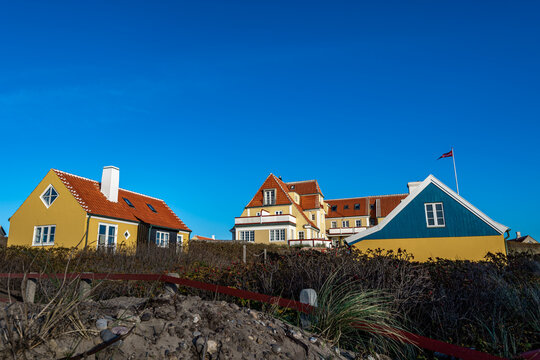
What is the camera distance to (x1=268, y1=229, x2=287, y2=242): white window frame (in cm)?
4312

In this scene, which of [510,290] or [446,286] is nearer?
[510,290]

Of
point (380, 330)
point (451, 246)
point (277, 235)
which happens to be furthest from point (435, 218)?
point (277, 235)

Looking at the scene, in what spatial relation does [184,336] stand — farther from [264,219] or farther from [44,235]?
[264,219]

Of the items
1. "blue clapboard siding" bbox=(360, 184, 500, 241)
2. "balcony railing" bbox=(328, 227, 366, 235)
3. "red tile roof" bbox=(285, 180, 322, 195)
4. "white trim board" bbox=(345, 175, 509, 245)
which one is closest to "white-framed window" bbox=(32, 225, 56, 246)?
"white trim board" bbox=(345, 175, 509, 245)

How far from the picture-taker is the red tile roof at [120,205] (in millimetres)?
24125

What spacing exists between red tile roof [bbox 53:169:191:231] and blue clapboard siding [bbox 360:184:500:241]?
52.3ft

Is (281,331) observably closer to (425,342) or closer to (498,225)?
(425,342)

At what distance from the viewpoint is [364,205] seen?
5916 centimetres

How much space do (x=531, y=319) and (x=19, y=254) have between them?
48.0 ft

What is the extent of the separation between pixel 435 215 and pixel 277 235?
2572 cm

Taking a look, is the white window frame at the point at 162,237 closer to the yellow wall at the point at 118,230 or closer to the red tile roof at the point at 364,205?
the yellow wall at the point at 118,230

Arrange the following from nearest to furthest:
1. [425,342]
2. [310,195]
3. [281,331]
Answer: [425,342] → [281,331] → [310,195]

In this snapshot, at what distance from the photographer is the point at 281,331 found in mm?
3805

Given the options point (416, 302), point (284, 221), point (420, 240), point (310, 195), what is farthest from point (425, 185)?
point (310, 195)
